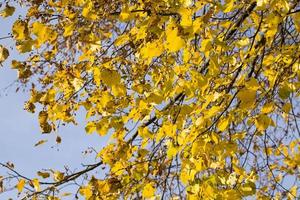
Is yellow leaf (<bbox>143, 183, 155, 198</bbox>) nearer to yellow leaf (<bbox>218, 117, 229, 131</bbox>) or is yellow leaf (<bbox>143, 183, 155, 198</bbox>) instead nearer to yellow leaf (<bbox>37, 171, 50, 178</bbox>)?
yellow leaf (<bbox>218, 117, 229, 131</bbox>)

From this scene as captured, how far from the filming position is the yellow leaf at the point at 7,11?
3.15 metres

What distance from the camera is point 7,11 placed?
125 inches

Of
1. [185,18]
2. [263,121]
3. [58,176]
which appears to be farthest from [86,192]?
[185,18]

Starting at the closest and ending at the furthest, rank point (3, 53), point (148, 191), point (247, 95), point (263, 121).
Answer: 1. point (247, 95)
2. point (263, 121)
3. point (148, 191)
4. point (3, 53)

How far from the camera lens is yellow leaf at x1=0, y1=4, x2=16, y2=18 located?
10.3 ft

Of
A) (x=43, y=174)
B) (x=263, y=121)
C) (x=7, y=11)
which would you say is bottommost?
(x=263, y=121)

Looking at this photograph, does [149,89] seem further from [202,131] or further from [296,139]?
[296,139]

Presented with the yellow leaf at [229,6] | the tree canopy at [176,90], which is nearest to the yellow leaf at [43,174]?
the tree canopy at [176,90]

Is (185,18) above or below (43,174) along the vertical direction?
below

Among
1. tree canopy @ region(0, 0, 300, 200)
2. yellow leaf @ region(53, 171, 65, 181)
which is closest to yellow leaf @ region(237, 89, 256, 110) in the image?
tree canopy @ region(0, 0, 300, 200)

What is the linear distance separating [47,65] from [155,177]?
1.41m

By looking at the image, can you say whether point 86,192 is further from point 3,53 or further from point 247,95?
point 247,95

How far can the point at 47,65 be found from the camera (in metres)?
4.39

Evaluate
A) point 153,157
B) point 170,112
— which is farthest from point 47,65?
point 170,112
